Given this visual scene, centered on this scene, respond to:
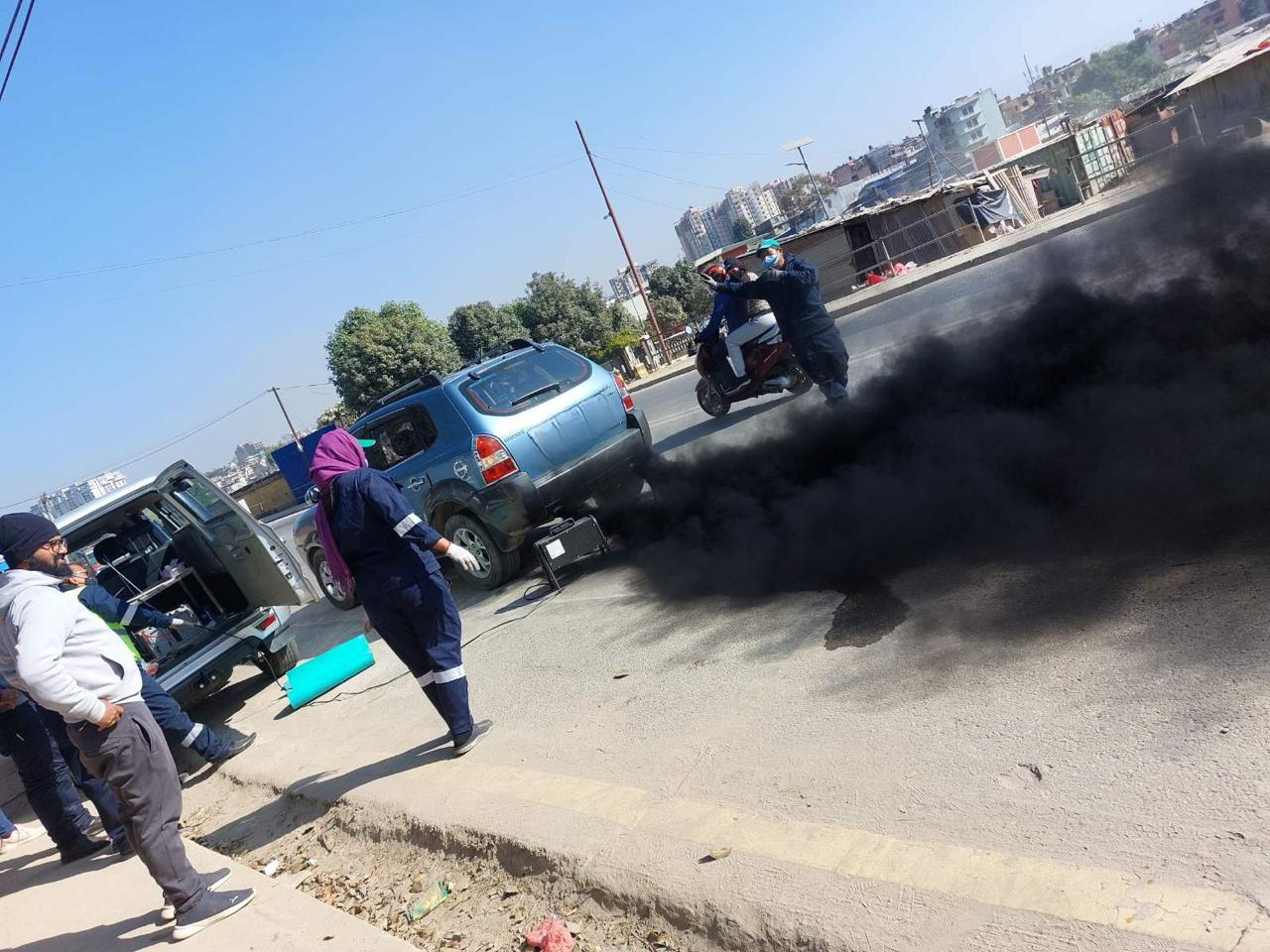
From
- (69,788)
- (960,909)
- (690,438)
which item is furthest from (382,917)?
(690,438)

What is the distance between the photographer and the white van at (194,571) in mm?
7676

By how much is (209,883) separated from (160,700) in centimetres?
187

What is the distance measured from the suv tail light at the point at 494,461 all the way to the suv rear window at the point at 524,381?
1.09 feet

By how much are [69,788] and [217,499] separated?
292 centimetres

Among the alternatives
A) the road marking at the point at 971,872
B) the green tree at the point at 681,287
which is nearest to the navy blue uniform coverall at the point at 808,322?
the road marking at the point at 971,872

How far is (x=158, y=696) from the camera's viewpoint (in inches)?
241

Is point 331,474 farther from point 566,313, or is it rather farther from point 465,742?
point 566,313

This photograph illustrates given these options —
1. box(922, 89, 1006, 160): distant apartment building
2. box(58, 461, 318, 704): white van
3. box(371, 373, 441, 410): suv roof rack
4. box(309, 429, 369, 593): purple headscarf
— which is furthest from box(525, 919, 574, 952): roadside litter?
box(922, 89, 1006, 160): distant apartment building

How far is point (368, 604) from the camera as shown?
5.25 metres

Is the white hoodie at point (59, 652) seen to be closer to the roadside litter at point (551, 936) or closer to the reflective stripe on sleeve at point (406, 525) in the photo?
the reflective stripe on sleeve at point (406, 525)

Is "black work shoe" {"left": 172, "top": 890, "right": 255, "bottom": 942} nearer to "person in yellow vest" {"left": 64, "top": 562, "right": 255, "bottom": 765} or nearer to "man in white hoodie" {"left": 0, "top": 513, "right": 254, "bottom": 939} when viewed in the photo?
"man in white hoodie" {"left": 0, "top": 513, "right": 254, "bottom": 939}

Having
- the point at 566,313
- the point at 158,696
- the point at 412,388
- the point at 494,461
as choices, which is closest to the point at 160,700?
the point at 158,696

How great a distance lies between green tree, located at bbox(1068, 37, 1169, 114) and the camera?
379ft

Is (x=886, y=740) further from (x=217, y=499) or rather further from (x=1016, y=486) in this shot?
(x=217, y=499)
